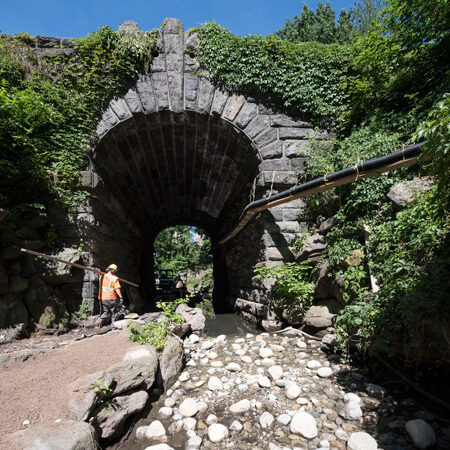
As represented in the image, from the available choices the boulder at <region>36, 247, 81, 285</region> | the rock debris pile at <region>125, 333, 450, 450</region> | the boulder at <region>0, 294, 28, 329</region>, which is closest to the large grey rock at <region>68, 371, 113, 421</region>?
the rock debris pile at <region>125, 333, 450, 450</region>

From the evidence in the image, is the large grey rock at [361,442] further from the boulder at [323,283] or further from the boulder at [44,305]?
the boulder at [44,305]

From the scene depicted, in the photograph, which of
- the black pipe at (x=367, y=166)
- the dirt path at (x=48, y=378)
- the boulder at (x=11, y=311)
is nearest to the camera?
the dirt path at (x=48, y=378)

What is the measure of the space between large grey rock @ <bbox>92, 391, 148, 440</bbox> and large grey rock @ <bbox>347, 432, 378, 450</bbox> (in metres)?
1.77

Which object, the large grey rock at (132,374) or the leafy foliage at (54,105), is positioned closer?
the large grey rock at (132,374)

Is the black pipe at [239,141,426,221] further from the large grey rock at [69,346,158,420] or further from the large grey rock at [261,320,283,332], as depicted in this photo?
the large grey rock at [69,346,158,420]

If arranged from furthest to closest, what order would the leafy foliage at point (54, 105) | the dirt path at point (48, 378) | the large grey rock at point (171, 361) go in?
1. the leafy foliage at point (54, 105)
2. the large grey rock at point (171, 361)
3. the dirt path at point (48, 378)

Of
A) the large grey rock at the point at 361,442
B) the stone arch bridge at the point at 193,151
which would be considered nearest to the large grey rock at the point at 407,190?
the stone arch bridge at the point at 193,151

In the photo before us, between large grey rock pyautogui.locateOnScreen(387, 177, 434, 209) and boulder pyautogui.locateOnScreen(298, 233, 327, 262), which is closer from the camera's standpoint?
large grey rock pyautogui.locateOnScreen(387, 177, 434, 209)

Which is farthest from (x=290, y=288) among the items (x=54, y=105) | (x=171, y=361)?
(x=54, y=105)

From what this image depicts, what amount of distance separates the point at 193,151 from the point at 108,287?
159 inches

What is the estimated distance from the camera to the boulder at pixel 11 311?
3.84 meters

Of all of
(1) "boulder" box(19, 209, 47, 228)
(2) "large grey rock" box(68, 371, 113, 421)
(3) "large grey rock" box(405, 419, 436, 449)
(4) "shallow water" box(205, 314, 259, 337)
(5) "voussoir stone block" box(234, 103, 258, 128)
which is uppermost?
(5) "voussoir stone block" box(234, 103, 258, 128)

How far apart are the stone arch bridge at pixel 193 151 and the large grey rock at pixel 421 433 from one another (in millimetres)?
2912

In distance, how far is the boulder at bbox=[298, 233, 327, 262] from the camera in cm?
460
